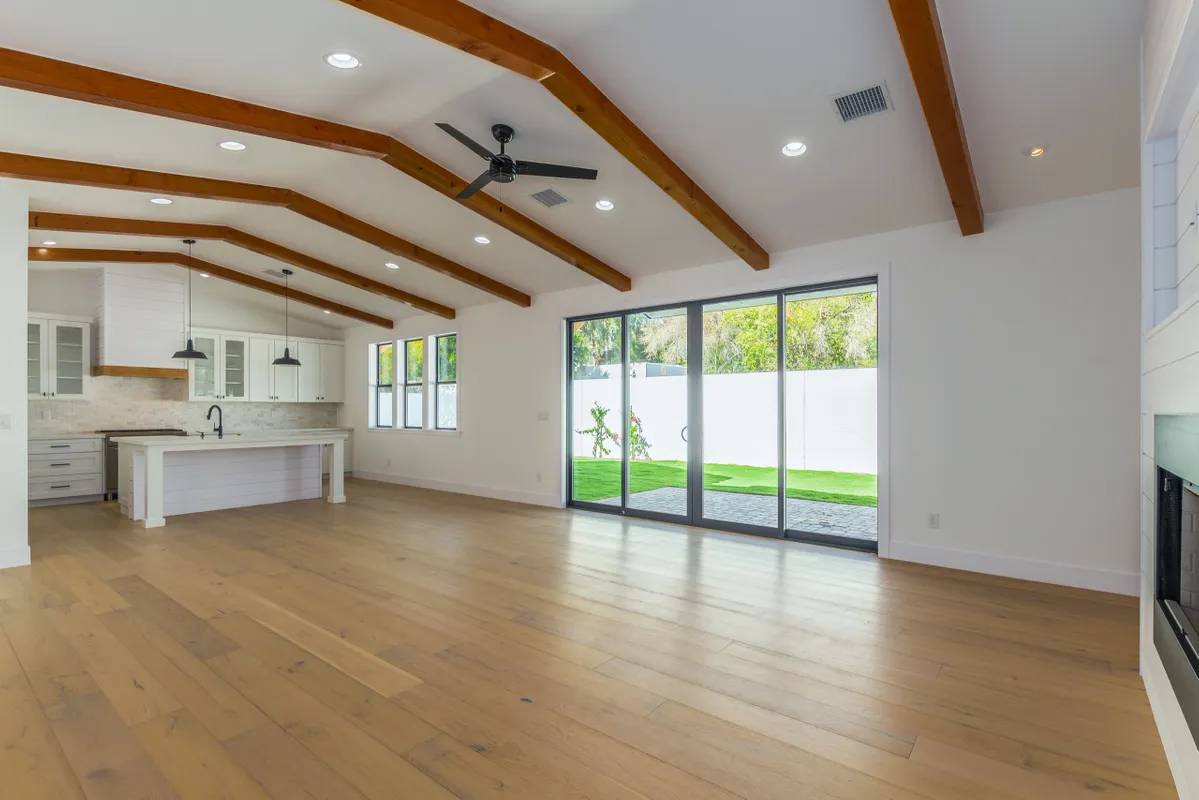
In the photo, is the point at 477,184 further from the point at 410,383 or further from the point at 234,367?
the point at 234,367

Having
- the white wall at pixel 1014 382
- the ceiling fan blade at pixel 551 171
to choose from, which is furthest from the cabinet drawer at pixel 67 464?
the white wall at pixel 1014 382

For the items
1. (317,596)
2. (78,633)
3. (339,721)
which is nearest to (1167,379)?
(339,721)

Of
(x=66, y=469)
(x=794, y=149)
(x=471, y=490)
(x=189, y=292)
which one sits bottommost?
(x=471, y=490)

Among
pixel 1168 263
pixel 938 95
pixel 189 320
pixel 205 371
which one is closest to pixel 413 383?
pixel 205 371

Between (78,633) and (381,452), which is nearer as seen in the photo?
(78,633)

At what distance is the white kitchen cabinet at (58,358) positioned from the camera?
728 cm

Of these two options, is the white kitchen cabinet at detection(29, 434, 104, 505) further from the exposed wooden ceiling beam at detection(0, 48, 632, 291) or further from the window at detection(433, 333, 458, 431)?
the exposed wooden ceiling beam at detection(0, 48, 632, 291)

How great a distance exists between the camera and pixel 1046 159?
3.65m

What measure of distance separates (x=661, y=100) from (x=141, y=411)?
856 centimetres

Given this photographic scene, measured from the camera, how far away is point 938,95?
9.81 feet

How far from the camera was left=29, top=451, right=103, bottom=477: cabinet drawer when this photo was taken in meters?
7.06

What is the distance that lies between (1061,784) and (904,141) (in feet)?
11.0

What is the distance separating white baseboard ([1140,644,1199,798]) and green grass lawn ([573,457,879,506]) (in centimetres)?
248

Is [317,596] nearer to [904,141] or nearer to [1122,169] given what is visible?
[904,141]
